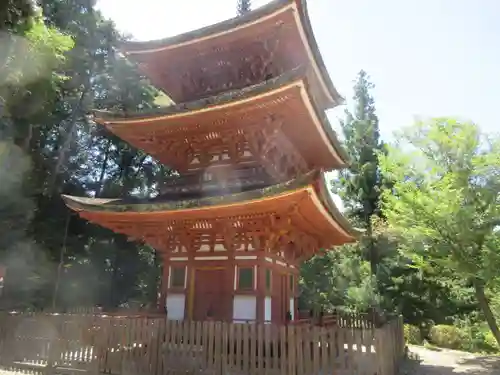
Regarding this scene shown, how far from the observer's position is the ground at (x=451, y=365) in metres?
11.3

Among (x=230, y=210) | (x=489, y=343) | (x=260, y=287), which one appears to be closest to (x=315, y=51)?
(x=230, y=210)

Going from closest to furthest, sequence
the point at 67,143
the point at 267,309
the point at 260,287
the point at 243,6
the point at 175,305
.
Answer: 1. the point at 260,287
2. the point at 267,309
3. the point at 175,305
4. the point at 67,143
5. the point at 243,6

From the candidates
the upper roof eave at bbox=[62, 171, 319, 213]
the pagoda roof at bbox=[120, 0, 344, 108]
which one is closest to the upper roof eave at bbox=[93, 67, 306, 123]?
the pagoda roof at bbox=[120, 0, 344, 108]

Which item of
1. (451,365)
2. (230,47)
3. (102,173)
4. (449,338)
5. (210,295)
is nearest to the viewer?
(210,295)

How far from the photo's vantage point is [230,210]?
8.46 meters

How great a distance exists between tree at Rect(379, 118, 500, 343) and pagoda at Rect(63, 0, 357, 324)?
4.48 m

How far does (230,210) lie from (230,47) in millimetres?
5301

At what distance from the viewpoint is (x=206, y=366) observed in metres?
7.65

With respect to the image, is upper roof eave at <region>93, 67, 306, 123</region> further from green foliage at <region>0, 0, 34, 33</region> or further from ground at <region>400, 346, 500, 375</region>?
ground at <region>400, 346, 500, 375</region>

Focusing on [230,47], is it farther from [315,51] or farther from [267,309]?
[267,309]

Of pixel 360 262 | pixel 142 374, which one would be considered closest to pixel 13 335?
pixel 142 374

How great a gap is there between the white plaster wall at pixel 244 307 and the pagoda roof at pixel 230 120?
4.22 meters

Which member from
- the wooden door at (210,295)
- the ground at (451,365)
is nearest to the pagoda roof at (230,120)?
the wooden door at (210,295)

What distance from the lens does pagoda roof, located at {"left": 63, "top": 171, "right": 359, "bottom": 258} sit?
7.73 meters
